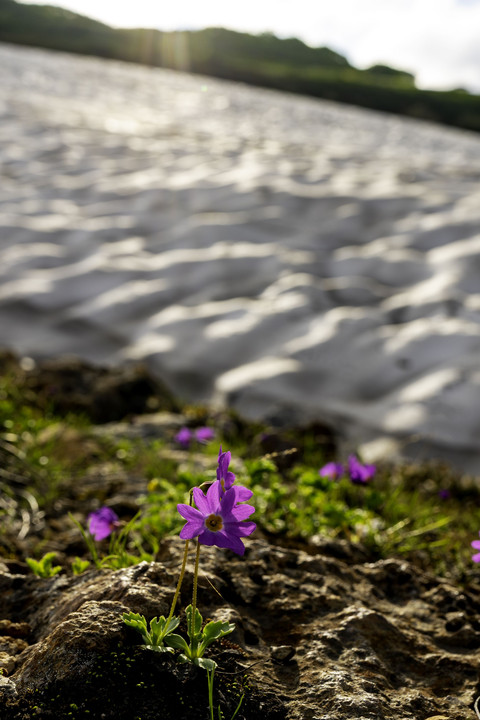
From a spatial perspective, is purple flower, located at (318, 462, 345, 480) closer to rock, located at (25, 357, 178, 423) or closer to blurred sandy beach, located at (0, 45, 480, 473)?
blurred sandy beach, located at (0, 45, 480, 473)

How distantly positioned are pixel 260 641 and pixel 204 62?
241 ft

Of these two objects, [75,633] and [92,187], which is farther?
[92,187]

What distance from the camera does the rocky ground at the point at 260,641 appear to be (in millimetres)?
1233

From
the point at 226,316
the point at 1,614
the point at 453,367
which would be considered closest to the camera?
the point at 1,614

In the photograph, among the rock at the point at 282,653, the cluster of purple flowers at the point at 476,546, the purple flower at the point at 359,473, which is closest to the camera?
the rock at the point at 282,653

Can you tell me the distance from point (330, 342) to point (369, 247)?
70.3 inches

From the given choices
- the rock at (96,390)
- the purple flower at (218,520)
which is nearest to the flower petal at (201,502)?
the purple flower at (218,520)

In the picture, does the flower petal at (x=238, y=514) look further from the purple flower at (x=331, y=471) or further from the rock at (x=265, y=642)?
the purple flower at (x=331, y=471)

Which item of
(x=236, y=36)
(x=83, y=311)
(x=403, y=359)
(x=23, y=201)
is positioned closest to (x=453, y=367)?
(x=403, y=359)

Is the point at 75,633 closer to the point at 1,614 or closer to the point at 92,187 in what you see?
the point at 1,614

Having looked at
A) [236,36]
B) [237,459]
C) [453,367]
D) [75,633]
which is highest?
[236,36]

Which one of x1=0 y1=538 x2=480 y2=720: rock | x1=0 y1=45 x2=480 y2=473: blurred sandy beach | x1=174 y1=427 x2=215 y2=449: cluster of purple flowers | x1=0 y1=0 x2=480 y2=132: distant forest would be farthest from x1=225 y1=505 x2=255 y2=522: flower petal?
x1=0 y1=0 x2=480 y2=132: distant forest

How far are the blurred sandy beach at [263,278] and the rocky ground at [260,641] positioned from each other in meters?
1.55

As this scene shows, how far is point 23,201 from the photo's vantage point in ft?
22.7
